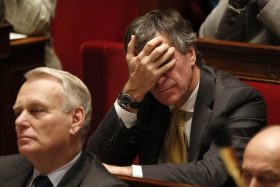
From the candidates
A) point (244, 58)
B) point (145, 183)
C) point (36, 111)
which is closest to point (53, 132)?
point (36, 111)

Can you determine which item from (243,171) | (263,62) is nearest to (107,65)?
(263,62)

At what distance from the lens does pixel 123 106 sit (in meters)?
1.74

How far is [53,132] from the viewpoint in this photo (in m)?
1.44

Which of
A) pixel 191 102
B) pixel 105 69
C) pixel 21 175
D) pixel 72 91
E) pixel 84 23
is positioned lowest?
pixel 84 23

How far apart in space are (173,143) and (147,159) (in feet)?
0.28

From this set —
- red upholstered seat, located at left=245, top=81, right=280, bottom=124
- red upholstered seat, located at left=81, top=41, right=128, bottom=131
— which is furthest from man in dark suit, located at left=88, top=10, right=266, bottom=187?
red upholstered seat, located at left=81, top=41, right=128, bottom=131

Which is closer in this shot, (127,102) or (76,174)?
(76,174)

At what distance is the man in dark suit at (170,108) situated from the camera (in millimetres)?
1614

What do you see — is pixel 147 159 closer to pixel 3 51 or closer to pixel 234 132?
pixel 234 132

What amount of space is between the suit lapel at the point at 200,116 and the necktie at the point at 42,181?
429 mm

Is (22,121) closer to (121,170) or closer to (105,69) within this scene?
(121,170)

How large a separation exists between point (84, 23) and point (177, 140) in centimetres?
189

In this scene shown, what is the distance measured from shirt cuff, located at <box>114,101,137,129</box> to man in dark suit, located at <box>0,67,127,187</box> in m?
0.25

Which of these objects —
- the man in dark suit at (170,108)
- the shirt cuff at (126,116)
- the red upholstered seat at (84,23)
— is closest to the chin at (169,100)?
the man in dark suit at (170,108)
